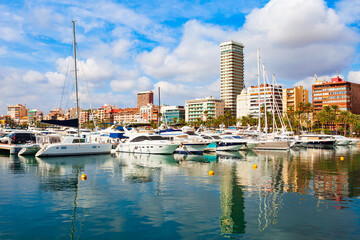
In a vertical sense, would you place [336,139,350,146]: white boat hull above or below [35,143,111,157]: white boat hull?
below

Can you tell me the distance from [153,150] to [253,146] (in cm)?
2558

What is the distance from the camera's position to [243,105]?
19275cm

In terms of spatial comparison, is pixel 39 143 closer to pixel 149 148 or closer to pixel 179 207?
pixel 149 148

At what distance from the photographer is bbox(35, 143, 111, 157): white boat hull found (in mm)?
40750

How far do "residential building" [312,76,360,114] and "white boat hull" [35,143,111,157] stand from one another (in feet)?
484

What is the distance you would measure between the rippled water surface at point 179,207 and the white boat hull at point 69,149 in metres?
14.9

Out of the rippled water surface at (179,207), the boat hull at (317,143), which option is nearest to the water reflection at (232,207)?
the rippled water surface at (179,207)

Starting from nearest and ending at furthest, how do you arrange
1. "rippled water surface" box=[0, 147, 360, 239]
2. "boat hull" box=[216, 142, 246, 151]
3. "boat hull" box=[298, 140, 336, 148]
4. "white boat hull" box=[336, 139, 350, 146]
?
"rippled water surface" box=[0, 147, 360, 239] < "boat hull" box=[216, 142, 246, 151] < "boat hull" box=[298, 140, 336, 148] < "white boat hull" box=[336, 139, 350, 146]

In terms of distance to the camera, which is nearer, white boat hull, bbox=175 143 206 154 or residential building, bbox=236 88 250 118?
white boat hull, bbox=175 143 206 154

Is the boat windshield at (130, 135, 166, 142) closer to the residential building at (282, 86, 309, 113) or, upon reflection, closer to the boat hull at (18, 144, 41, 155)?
the boat hull at (18, 144, 41, 155)

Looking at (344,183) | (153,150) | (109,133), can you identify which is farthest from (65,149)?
(344,183)

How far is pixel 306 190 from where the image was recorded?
793 inches

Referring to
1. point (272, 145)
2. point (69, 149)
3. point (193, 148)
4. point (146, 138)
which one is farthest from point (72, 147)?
point (272, 145)

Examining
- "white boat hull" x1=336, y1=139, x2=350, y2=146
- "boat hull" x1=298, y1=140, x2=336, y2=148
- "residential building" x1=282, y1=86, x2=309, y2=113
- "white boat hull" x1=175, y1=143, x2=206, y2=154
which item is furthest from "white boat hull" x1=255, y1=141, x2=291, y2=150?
"residential building" x1=282, y1=86, x2=309, y2=113
